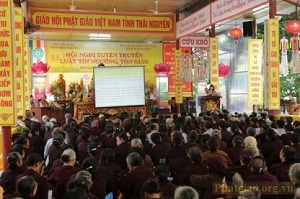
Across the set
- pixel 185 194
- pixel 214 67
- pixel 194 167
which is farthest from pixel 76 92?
pixel 185 194

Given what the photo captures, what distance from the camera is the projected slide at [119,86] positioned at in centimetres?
1281

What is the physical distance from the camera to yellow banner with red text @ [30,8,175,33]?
1257 cm

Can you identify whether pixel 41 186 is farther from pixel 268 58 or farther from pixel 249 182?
pixel 268 58

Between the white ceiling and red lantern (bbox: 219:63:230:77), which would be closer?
the white ceiling

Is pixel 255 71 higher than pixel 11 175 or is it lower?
higher

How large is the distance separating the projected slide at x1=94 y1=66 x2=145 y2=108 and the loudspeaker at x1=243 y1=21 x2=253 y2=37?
3.78 m

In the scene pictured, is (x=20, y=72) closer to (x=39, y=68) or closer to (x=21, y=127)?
(x=21, y=127)

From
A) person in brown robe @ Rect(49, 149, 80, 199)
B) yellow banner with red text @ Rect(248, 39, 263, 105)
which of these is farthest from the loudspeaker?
person in brown robe @ Rect(49, 149, 80, 199)

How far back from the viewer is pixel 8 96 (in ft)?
19.3

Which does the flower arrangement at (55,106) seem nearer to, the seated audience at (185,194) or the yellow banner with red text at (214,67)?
the yellow banner with red text at (214,67)

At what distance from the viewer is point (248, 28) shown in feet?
45.5

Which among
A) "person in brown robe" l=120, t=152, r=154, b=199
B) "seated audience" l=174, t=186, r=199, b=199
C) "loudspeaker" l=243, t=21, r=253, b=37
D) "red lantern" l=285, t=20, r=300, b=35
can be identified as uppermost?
"loudspeaker" l=243, t=21, r=253, b=37

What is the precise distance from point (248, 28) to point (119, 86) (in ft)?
15.7

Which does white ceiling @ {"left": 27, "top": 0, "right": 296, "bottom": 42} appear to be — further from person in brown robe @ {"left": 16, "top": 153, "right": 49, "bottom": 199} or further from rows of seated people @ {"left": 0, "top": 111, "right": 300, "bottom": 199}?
person in brown robe @ {"left": 16, "top": 153, "right": 49, "bottom": 199}
